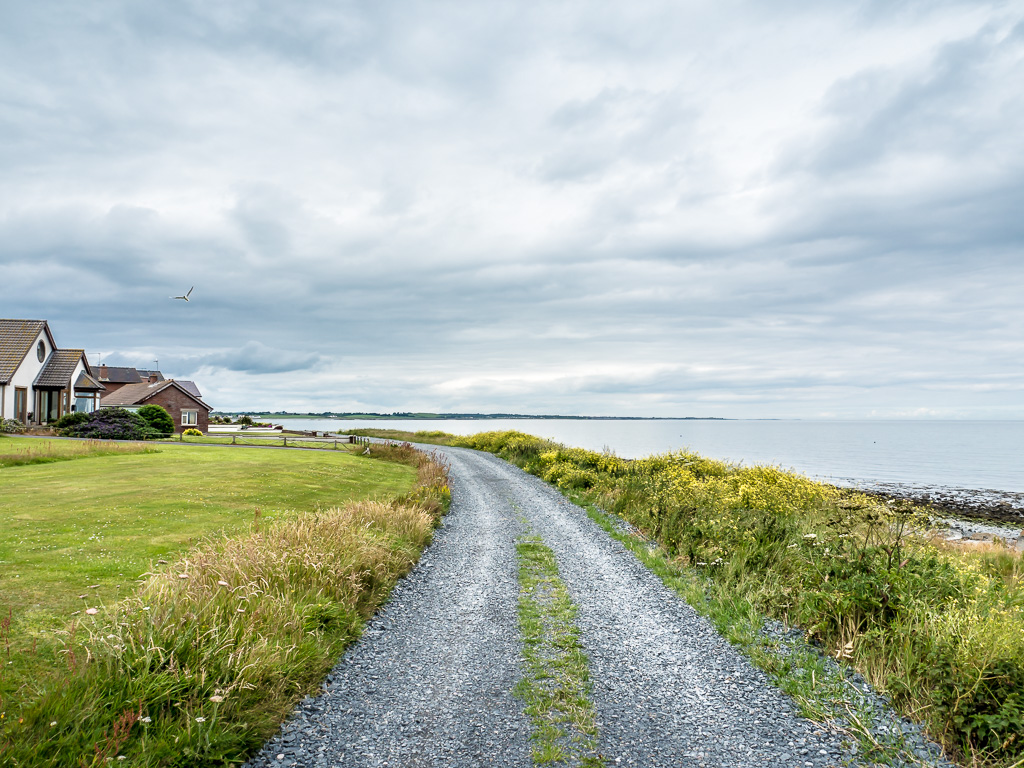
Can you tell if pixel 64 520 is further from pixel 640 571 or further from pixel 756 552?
pixel 756 552

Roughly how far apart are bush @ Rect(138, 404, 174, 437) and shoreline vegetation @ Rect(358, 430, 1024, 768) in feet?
154

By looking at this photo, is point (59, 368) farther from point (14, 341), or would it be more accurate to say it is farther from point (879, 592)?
point (879, 592)

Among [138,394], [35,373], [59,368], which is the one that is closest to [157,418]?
[59,368]

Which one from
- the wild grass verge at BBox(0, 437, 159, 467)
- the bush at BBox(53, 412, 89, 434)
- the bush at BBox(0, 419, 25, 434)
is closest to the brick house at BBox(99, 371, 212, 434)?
the bush at BBox(53, 412, 89, 434)

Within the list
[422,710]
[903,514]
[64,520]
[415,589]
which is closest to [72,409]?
[64,520]

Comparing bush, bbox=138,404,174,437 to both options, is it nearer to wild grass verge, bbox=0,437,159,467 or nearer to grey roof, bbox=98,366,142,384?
wild grass verge, bbox=0,437,159,467

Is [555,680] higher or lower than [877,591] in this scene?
lower

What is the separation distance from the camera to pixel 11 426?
39.2 metres

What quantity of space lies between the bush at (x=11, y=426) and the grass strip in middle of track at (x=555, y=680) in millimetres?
45159

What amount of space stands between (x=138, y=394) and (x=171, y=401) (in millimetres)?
3956

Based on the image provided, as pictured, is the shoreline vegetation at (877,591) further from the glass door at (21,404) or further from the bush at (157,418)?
the glass door at (21,404)

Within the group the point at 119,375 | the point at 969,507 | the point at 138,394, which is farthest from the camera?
the point at 119,375

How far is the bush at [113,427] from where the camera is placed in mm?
38844

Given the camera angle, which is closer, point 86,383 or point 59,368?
point 59,368
